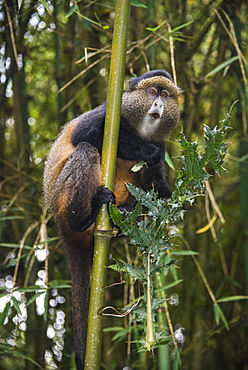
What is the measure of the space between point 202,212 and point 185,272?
1.98ft

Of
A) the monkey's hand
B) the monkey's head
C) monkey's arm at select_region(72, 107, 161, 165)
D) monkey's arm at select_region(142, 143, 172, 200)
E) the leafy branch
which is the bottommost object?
the leafy branch

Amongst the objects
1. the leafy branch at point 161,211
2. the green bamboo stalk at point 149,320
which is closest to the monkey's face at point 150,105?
the leafy branch at point 161,211

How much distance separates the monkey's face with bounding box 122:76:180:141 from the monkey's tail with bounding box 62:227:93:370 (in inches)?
29.9

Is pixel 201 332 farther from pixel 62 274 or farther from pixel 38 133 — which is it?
pixel 38 133

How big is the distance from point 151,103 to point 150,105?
2cm

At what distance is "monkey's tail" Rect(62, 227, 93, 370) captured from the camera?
7.58 feet

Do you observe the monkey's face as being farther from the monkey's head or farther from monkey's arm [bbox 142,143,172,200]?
monkey's arm [bbox 142,143,172,200]

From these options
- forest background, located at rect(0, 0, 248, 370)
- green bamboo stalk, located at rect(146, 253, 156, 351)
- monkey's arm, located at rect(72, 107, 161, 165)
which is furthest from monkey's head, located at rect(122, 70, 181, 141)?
green bamboo stalk, located at rect(146, 253, 156, 351)

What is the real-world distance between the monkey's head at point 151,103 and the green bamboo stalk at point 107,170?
1.00 metres

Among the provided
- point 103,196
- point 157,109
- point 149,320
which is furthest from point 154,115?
point 149,320

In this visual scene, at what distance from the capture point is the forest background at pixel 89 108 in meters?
3.72

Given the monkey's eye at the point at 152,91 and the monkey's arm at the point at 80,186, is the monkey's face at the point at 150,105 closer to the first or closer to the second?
the monkey's eye at the point at 152,91

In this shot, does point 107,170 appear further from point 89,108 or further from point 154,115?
point 89,108

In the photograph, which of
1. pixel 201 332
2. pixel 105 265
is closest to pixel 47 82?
pixel 201 332
